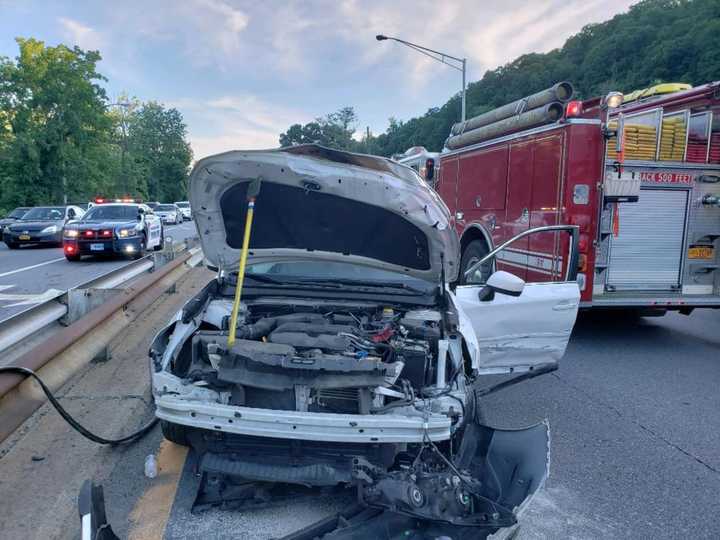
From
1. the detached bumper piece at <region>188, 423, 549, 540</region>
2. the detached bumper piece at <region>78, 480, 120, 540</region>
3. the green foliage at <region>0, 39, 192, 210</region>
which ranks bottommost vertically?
the detached bumper piece at <region>188, 423, 549, 540</region>

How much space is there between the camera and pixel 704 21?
30.0 m

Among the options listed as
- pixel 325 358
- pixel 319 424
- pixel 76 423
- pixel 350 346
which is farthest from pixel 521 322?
pixel 76 423

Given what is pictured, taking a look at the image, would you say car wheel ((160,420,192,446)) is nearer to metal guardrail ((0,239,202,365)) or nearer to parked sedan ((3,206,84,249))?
metal guardrail ((0,239,202,365))

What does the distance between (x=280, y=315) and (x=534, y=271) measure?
4.49 metres

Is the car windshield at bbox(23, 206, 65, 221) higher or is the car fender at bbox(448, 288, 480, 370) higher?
the car windshield at bbox(23, 206, 65, 221)

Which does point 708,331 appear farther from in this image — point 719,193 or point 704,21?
point 704,21

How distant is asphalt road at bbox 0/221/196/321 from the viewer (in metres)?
9.29

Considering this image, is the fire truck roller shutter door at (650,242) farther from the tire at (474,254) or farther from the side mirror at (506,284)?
the side mirror at (506,284)

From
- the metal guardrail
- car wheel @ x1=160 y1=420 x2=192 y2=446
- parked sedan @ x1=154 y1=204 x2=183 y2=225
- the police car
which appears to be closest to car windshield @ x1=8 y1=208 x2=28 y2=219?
the police car

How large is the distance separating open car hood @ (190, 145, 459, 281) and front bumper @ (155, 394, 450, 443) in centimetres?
150

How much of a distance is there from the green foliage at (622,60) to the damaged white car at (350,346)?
66.5 feet

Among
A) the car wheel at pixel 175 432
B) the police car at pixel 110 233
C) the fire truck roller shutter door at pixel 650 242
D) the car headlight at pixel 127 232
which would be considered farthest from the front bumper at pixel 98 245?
the car wheel at pixel 175 432

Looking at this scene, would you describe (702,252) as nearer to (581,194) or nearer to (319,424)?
(581,194)

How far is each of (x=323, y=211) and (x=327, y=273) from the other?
0.57 m
